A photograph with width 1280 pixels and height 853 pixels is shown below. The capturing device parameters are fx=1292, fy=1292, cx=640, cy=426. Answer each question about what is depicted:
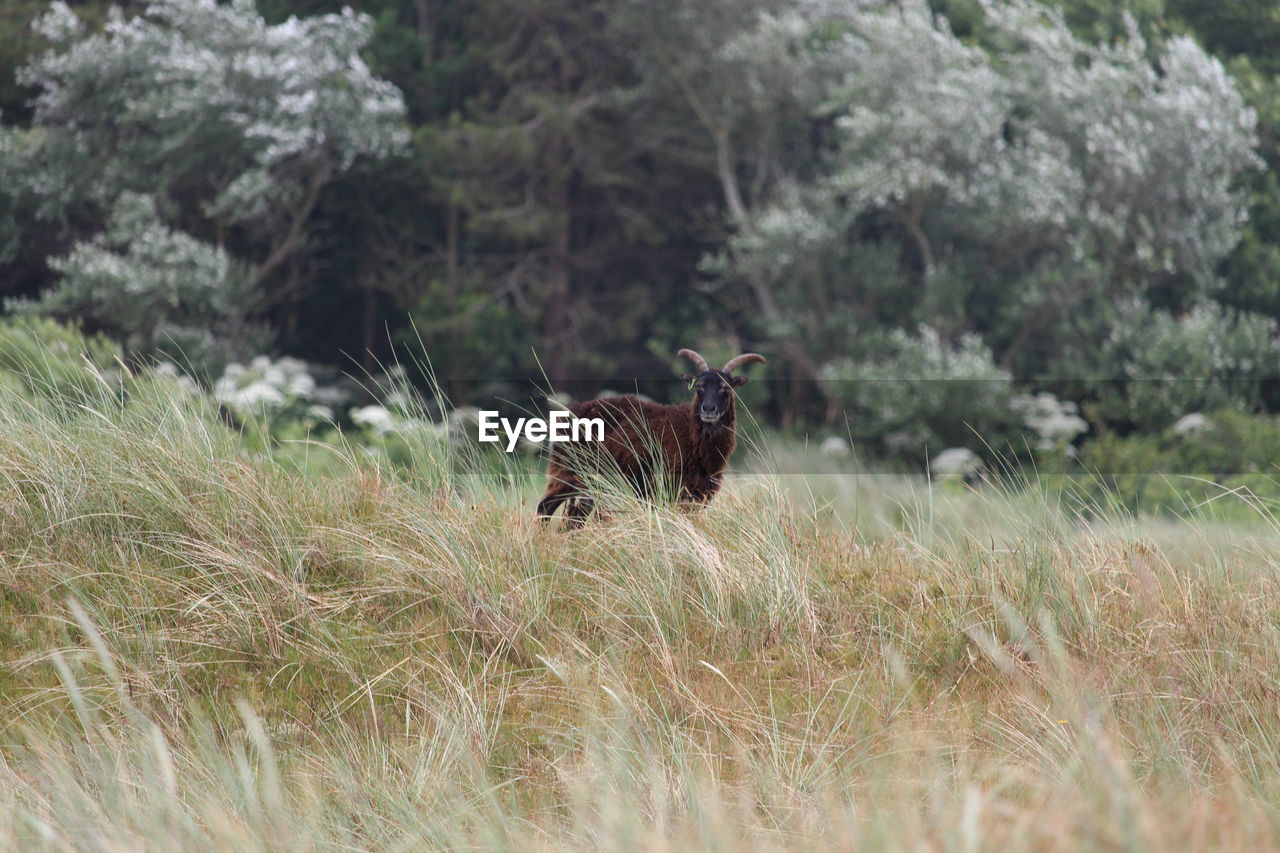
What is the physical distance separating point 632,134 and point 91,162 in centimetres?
825

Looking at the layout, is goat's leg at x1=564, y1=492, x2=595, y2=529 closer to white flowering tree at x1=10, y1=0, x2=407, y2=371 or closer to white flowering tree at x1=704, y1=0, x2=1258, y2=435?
white flowering tree at x1=704, y1=0, x2=1258, y2=435

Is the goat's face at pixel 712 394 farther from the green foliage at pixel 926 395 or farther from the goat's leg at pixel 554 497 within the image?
the green foliage at pixel 926 395

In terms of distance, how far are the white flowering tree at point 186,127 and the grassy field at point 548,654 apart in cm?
1323

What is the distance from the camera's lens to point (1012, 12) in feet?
63.2

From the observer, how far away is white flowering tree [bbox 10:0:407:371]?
18438 millimetres

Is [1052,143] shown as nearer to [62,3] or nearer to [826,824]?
[62,3]

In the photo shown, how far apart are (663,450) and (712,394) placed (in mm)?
368

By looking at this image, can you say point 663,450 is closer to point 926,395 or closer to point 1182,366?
point 926,395

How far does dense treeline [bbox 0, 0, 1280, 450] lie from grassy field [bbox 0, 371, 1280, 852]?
11.5 meters

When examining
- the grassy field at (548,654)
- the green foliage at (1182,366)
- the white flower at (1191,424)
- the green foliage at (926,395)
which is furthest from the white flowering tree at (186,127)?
the grassy field at (548,654)

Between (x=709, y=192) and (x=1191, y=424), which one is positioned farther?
(x=709, y=192)

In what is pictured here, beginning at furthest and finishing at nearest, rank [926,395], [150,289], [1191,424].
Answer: [150,289] < [926,395] < [1191,424]

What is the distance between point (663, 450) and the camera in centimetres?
622

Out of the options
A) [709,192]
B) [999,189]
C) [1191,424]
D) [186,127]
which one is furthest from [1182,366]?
[186,127]
